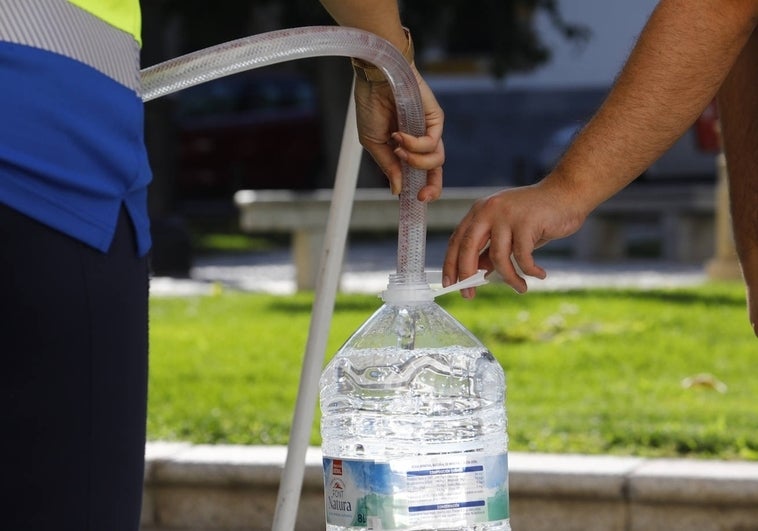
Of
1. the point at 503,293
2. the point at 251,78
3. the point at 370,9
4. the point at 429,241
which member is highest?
the point at 251,78

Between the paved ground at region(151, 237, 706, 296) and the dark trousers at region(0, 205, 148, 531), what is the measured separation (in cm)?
913

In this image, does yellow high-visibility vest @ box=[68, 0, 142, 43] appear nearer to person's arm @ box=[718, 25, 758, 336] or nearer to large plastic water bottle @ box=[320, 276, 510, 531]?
large plastic water bottle @ box=[320, 276, 510, 531]

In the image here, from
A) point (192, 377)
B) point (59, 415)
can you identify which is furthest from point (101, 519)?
point (192, 377)

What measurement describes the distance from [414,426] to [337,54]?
0.85 metres

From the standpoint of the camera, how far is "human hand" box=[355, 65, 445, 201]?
93.5 inches

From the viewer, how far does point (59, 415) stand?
1736 millimetres

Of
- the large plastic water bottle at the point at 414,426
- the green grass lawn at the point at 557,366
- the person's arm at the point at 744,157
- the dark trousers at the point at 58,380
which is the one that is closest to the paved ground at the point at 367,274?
the green grass lawn at the point at 557,366

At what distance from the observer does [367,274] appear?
14258 millimetres

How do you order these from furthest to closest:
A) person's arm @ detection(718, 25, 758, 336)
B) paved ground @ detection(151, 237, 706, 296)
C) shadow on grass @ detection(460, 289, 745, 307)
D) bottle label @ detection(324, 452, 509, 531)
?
paved ground @ detection(151, 237, 706, 296) < shadow on grass @ detection(460, 289, 745, 307) < person's arm @ detection(718, 25, 758, 336) < bottle label @ detection(324, 452, 509, 531)

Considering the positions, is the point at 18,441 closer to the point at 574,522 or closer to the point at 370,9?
the point at 370,9

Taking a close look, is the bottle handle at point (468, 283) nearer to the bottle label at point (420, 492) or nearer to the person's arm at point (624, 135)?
the person's arm at point (624, 135)

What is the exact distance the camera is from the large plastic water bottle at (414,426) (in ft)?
6.96

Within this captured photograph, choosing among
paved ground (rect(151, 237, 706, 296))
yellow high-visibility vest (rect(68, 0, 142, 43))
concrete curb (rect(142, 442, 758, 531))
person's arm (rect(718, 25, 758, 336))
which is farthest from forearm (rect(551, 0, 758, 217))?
paved ground (rect(151, 237, 706, 296))

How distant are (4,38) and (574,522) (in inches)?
122
